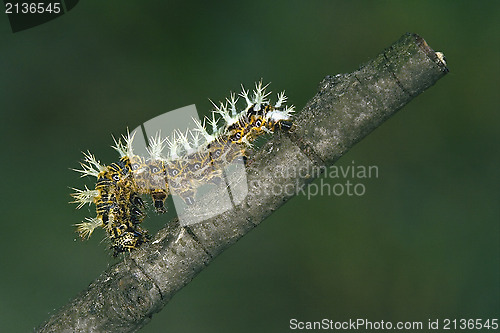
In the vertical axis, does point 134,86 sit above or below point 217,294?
above

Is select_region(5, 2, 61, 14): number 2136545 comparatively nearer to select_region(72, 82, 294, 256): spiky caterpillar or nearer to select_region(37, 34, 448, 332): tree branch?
select_region(72, 82, 294, 256): spiky caterpillar

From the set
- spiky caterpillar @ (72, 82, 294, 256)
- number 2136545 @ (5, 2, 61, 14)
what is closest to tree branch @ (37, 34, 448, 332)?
spiky caterpillar @ (72, 82, 294, 256)

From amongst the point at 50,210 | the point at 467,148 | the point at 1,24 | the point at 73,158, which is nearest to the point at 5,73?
the point at 1,24

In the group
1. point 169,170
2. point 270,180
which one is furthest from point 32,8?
point 270,180

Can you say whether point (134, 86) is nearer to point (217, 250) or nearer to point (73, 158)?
point (73, 158)

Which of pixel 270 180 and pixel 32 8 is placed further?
pixel 32 8

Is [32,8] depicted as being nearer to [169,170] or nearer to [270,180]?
[169,170]
